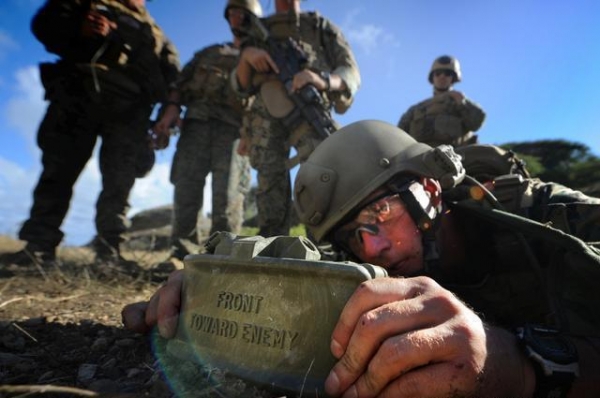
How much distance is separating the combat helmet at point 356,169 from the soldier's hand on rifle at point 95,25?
297 centimetres

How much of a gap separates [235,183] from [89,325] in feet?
9.20

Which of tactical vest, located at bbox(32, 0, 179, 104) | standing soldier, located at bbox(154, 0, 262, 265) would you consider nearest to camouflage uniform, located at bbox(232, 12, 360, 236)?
standing soldier, located at bbox(154, 0, 262, 265)

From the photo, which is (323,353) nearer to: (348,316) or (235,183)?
(348,316)

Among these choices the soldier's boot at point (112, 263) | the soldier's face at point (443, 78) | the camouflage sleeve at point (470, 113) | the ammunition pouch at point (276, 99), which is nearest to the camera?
the soldier's boot at point (112, 263)

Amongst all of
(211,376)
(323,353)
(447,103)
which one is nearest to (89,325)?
(211,376)

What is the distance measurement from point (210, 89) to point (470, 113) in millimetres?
3507

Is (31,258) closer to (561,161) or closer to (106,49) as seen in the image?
(106,49)

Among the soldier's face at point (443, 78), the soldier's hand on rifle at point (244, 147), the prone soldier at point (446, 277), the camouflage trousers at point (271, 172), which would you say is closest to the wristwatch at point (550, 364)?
the prone soldier at point (446, 277)

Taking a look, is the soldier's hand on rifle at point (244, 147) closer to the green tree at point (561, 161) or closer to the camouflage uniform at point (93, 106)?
the camouflage uniform at point (93, 106)

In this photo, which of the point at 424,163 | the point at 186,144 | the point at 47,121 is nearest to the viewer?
the point at 424,163

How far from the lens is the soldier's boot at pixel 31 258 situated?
347 centimetres

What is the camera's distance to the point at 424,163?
1.89 meters

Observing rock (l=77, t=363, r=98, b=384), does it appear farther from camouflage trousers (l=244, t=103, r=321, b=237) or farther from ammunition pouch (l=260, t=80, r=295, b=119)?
ammunition pouch (l=260, t=80, r=295, b=119)

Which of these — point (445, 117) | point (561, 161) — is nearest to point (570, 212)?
point (445, 117)
